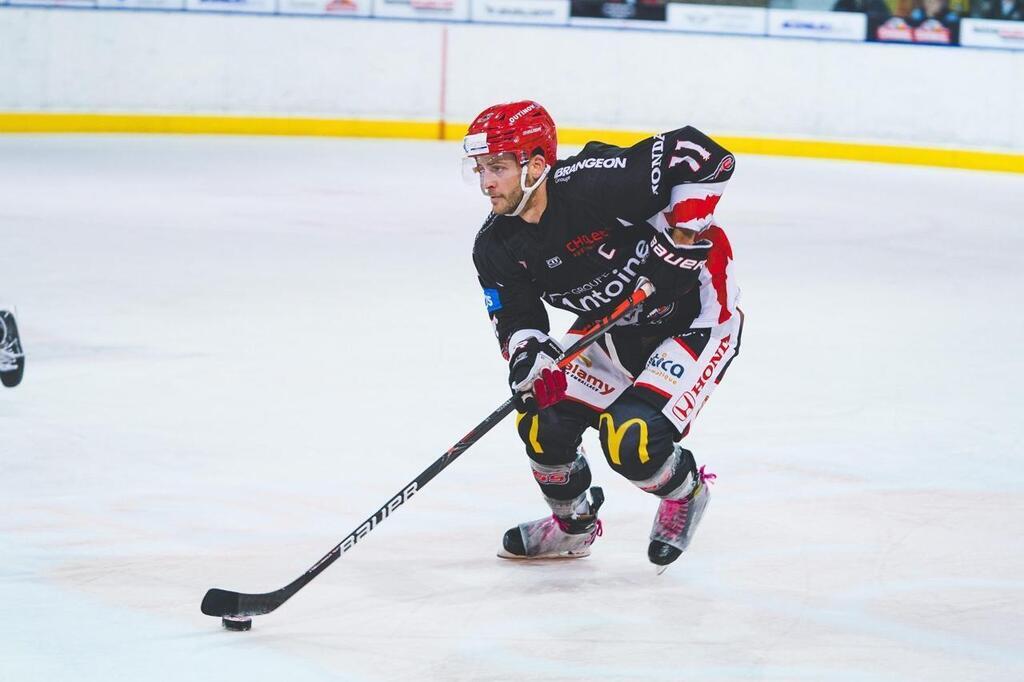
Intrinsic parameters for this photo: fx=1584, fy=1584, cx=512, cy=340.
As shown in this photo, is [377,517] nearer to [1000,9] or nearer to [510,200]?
[510,200]

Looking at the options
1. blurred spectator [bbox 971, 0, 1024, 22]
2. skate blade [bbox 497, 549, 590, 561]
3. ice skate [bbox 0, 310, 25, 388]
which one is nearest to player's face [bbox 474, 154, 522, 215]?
skate blade [bbox 497, 549, 590, 561]

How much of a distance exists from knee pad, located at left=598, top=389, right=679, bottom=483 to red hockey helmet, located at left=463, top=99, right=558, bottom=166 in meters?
0.58

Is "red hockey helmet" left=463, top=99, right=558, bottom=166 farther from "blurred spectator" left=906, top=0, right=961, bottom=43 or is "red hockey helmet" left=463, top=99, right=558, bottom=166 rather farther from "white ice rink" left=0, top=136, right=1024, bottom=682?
"blurred spectator" left=906, top=0, right=961, bottom=43

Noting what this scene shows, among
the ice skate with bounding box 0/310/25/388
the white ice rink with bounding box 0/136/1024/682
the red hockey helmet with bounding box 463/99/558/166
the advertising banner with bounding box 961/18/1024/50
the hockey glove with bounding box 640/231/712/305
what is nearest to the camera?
the white ice rink with bounding box 0/136/1024/682

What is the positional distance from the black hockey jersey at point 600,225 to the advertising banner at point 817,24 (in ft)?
33.3

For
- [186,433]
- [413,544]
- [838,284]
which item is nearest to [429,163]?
[838,284]

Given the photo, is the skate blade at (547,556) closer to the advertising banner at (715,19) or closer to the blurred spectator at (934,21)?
the advertising banner at (715,19)

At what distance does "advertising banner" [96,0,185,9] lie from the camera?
12.9m

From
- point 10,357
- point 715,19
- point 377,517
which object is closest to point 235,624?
point 377,517

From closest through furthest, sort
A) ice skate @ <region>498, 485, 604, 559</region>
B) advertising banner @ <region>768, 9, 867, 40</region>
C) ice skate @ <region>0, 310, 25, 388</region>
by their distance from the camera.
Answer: ice skate @ <region>498, 485, 604, 559</region> < ice skate @ <region>0, 310, 25, 388</region> < advertising banner @ <region>768, 9, 867, 40</region>

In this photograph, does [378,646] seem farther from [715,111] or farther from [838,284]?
[715,111]

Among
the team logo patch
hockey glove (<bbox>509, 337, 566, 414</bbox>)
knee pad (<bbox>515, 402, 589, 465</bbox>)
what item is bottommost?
knee pad (<bbox>515, 402, 589, 465</bbox>)

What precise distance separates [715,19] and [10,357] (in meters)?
9.59

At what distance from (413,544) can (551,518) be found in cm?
33
